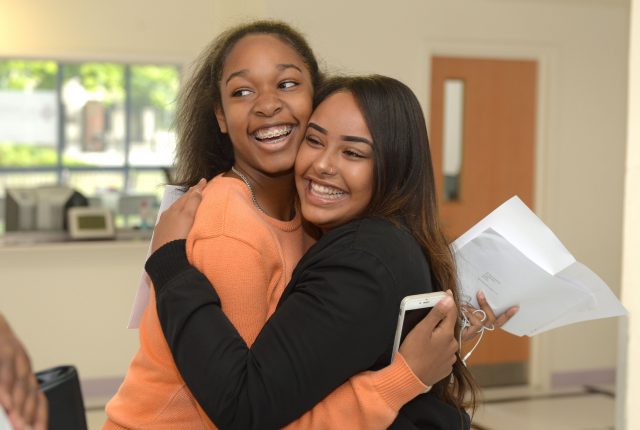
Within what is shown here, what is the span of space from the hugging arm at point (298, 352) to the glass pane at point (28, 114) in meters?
4.92

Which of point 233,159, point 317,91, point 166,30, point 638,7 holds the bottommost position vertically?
point 233,159

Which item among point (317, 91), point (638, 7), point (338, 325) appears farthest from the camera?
point (638, 7)

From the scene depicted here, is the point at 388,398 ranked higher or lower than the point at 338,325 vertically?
lower

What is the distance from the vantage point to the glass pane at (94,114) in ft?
20.0

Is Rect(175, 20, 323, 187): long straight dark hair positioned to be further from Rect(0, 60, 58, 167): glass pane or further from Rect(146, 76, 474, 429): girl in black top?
Rect(0, 60, 58, 167): glass pane

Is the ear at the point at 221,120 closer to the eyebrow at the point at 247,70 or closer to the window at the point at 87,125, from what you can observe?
the eyebrow at the point at 247,70

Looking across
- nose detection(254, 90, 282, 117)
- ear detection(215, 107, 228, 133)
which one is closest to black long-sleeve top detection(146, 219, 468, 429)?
nose detection(254, 90, 282, 117)

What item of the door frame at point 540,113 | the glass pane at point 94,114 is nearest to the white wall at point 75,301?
the glass pane at point 94,114

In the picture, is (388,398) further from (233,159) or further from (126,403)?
(233,159)

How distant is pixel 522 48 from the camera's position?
6.13m

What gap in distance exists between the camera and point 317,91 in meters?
1.78

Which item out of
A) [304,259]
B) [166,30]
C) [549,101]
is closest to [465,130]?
[549,101]

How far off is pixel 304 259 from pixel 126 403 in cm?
43

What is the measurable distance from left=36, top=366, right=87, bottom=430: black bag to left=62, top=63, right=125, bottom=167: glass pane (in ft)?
16.7
